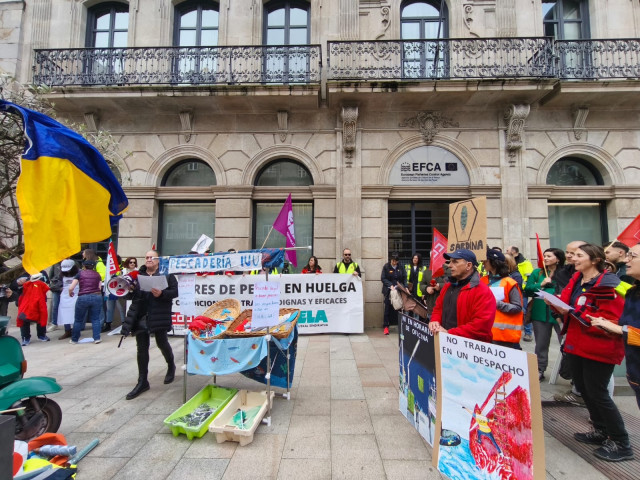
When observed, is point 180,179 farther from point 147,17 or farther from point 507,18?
point 507,18

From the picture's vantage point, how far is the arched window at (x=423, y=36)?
33.6ft

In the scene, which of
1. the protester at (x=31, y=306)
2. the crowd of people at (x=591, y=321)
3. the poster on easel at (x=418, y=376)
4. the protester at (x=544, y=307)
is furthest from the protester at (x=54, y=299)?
the protester at (x=544, y=307)

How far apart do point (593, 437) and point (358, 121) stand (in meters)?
9.27

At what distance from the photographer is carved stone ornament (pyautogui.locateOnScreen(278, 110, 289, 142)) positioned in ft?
34.4

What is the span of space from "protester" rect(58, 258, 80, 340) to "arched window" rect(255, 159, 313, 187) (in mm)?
5672

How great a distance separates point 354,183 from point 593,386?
7955 mm

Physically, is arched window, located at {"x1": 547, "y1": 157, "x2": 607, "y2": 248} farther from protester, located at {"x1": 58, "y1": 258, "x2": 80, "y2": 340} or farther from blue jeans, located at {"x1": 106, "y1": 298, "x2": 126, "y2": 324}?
protester, located at {"x1": 58, "y1": 258, "x2": 80, "y2": 340}

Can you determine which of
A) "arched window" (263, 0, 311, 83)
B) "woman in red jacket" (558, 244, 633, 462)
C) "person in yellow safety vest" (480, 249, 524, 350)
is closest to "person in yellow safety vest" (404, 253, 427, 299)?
"person in yellow safety vest" (480, 249, 524, 350)

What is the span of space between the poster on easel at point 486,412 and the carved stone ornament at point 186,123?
10.3m

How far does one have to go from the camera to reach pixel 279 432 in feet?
12.4

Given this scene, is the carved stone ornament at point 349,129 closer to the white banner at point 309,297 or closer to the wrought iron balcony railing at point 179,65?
the wrought iron balcony railing at point 179,65

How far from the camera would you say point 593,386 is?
3.28 meters

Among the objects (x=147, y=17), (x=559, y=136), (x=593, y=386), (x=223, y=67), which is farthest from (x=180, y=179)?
(x=559, y=136)

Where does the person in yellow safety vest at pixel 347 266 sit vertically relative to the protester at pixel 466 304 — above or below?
above
